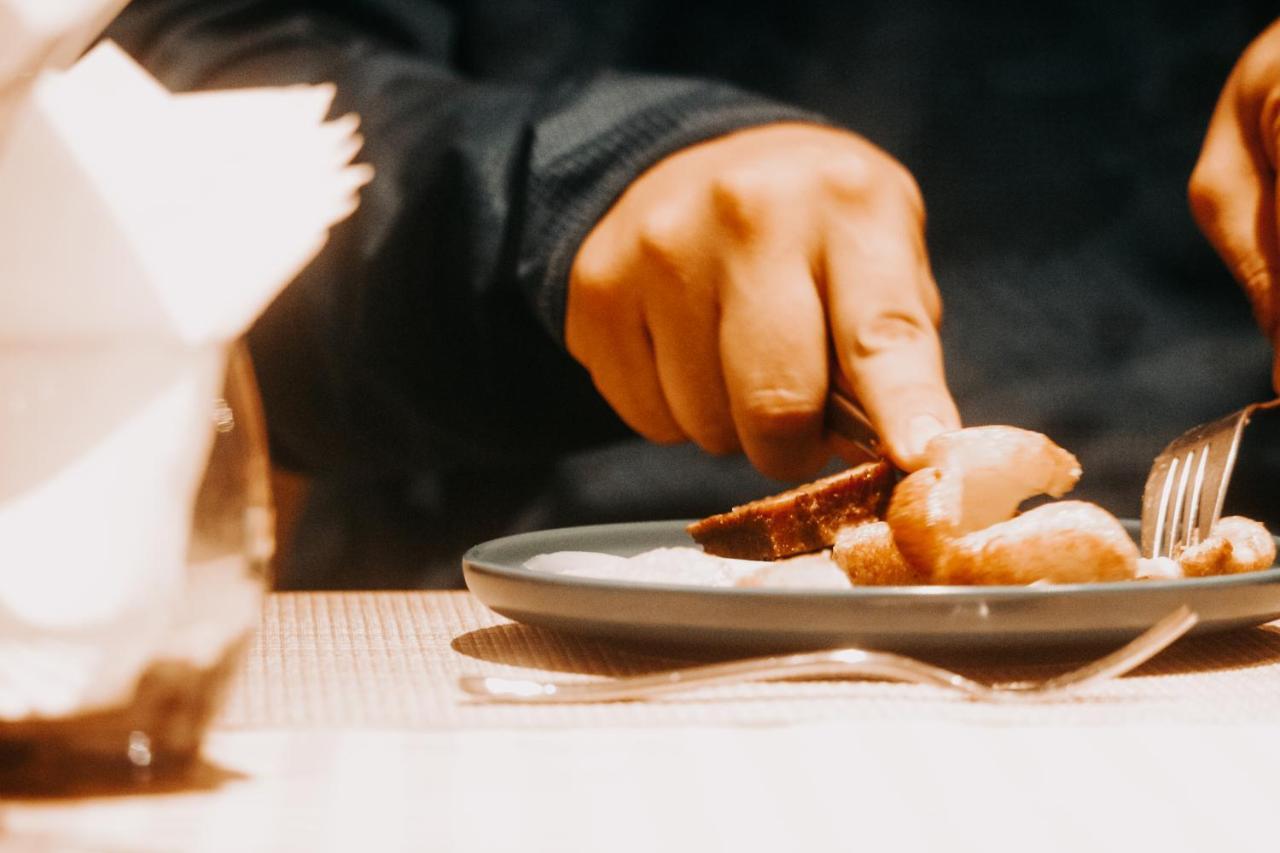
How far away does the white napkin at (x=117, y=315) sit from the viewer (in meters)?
0.43

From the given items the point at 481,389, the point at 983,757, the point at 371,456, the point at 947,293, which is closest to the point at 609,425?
the point at 481,389

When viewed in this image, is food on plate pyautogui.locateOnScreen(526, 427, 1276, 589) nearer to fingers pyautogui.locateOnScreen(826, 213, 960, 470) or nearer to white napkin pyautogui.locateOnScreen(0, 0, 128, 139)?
fingers pyautogui.locateOnScreen(826, 213, 960, 470)

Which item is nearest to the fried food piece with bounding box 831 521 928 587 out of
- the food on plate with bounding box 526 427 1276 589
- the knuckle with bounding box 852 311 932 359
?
the food on plate with bounding box 526 427 1276 589

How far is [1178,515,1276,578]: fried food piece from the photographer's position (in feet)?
2.62

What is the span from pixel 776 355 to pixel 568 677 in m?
0.46

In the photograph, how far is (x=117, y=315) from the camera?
44 cm

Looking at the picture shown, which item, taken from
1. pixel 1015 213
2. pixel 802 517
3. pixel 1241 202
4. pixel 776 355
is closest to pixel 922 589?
pixel 802 517

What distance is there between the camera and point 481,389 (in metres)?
1.61

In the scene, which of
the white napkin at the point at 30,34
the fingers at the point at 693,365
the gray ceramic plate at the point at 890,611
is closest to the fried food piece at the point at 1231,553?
the gray ceramic plate at the point at 890,611

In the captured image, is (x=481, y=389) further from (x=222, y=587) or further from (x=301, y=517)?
(x=222, y=587)

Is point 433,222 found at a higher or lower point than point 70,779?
lower

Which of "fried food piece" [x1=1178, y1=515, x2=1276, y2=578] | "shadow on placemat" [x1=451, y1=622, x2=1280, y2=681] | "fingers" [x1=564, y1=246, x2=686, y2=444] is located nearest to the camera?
"shadow on placemat" [x1=451, y1=622, x2=1280, y2=681]

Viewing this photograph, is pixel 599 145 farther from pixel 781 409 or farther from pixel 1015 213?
pixel 1015 213

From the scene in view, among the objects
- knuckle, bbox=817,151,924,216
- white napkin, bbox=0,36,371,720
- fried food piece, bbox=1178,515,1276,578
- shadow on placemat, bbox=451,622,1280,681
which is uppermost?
white napkin, bbox=0,36,371,720
